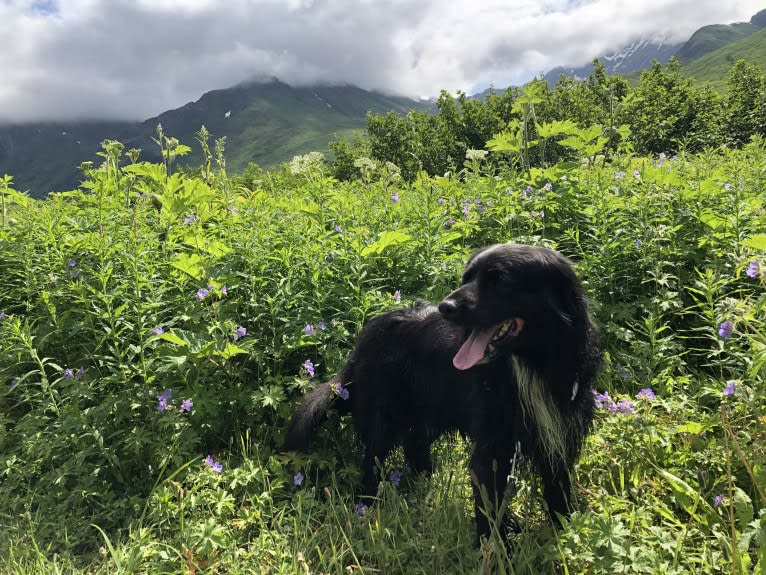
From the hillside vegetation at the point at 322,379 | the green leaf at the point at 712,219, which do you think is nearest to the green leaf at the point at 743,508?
the hillside vegetation at the point at 322,379

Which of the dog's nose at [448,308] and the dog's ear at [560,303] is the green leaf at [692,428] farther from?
the dog's nose at [448,308]

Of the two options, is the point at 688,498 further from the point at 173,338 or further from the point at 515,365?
the point at 173,338

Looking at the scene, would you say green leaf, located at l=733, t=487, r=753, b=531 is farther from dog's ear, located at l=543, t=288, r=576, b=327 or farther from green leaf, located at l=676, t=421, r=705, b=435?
dog's ear, located at l=543, t=288, r=576, b=327

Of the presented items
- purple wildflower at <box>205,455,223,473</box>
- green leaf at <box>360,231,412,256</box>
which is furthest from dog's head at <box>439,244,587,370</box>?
purple wildflower at <box>205,455,223,473</box>

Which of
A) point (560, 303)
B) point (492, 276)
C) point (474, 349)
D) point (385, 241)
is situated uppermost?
point (385, 241)

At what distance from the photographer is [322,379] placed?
3.10m

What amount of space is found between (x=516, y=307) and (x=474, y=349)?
262mm

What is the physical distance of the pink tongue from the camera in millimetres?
1977

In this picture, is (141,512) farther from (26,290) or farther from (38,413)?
(26,290)

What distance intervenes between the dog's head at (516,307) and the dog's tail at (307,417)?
1.02 m

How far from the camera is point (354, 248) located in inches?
129

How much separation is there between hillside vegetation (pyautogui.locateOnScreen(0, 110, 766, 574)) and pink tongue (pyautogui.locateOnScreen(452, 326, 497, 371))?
2.46ft

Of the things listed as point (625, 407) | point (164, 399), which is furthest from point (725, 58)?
point (164, 399)

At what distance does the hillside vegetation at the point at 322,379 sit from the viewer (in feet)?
6.91
